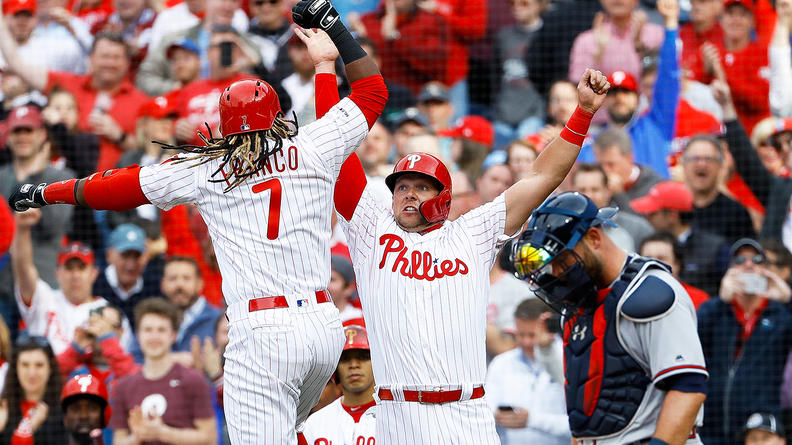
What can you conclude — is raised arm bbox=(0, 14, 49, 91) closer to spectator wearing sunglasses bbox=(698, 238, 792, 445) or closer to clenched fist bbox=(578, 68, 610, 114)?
spectator wearing sunglasses bbox=(698, 238, 792, 445)

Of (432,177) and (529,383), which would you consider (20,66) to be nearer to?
(529,383)

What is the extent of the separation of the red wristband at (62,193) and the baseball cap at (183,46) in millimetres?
5962

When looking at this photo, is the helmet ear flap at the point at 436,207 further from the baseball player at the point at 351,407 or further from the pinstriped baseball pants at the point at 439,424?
the baseball player at the point at 351,407

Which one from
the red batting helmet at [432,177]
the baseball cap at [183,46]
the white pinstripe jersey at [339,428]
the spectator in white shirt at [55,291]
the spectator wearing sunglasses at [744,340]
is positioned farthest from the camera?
the baseball cap at [183,46]

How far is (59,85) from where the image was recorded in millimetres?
11219

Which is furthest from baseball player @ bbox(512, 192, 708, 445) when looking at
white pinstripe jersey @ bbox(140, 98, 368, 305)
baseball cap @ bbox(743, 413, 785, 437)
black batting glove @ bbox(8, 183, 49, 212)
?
baseball cap @ bbox(743, 413, 785, 437)

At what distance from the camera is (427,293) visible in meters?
5.14

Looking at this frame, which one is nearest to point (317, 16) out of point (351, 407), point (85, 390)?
point (351, 407)

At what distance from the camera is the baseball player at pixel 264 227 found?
4863 mm

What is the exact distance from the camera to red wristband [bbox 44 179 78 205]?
16.9 feet

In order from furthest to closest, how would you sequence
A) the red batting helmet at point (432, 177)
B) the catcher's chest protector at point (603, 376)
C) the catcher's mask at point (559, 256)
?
the catcher's mask at point (559, 256)
the catcher's chest protector at point (603, 376)
the red batting helmet at point (432, 177)

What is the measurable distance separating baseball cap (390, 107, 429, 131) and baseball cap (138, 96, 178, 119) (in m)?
1.89

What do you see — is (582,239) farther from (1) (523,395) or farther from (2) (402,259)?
(1) (523,395)

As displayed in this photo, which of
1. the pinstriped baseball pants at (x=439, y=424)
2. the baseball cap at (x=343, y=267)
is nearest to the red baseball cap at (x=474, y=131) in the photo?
the baseball cap at (x=343, y=267)
